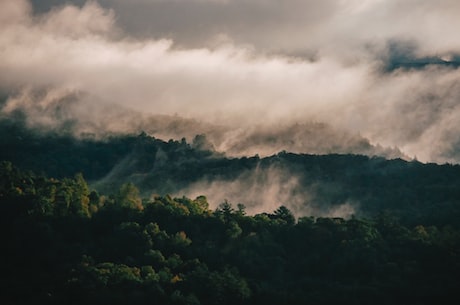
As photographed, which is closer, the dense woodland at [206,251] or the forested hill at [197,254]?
the forested hill at [197,254]

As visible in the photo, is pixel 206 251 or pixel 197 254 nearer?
pixel 197 254

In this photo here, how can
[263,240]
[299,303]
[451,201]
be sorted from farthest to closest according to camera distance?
[451,201], [263,240], [299,303]

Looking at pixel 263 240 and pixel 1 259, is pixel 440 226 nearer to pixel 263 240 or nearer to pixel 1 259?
pixel 263 240

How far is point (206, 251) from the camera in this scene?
150250 millimetres

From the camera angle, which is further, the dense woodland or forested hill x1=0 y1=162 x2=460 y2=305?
the dense woodland

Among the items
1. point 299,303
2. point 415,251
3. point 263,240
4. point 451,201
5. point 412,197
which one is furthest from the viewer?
point 412,197

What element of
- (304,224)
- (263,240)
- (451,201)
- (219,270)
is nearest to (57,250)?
(219,270)

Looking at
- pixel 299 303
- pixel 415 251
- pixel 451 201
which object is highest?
pixel 451 201

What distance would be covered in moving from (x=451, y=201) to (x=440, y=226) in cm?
1694

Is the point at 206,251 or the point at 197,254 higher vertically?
the point at 206,251

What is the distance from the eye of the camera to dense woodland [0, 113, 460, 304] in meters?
127

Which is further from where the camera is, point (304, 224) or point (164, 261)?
point (304, 224)

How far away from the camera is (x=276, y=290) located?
132625 millimetres

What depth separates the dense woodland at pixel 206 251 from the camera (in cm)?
12675
